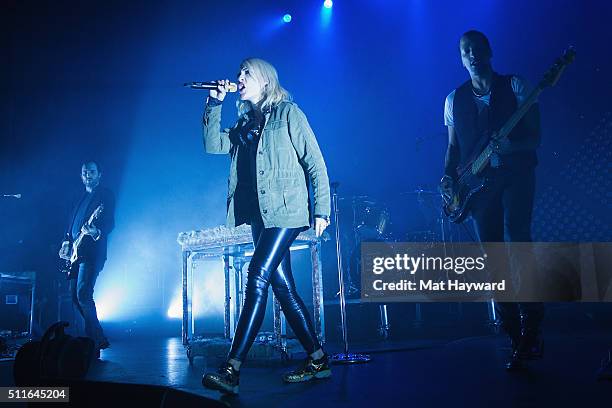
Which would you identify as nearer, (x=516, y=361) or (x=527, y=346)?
(x=516, y=361)

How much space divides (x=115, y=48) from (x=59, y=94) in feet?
4.33

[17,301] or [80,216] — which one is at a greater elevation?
[80,216]

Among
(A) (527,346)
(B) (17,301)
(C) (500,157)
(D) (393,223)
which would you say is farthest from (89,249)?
Result: (D) (393,223)

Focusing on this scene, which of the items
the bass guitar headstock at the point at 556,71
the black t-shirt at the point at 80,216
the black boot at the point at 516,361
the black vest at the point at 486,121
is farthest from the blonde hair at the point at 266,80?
the black t-shirt at the point at 80,216

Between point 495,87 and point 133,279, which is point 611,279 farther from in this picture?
point 133,279

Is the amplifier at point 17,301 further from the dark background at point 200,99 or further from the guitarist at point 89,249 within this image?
the dark background at point 200,99

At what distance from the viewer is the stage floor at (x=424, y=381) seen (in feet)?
5.90

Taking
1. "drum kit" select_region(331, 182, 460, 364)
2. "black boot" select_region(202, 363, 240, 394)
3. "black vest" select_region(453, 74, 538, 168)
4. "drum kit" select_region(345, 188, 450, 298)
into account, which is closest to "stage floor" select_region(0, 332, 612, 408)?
"black boot" select_region(202, 363, 240, 394)

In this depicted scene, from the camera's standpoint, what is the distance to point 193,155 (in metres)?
8.10

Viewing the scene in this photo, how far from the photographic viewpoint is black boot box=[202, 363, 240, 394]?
88.9 inches

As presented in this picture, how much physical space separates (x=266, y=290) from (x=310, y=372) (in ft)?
1.90

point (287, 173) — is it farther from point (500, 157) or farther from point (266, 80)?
point (500, 157)

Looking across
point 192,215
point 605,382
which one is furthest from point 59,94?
point 605,382

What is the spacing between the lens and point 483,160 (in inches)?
128
